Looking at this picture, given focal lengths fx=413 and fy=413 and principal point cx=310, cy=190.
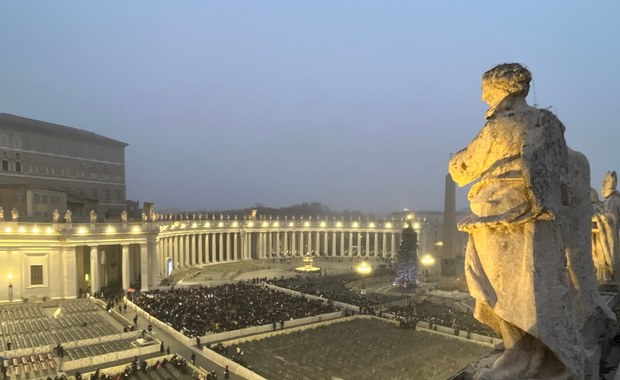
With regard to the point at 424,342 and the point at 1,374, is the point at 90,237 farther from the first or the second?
the point at 424,342

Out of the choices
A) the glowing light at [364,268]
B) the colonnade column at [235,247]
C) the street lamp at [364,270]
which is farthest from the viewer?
the colonnade column at [235,247]

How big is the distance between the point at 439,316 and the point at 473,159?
111 ft

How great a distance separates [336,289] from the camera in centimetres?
5047

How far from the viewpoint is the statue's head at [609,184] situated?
10.6 m

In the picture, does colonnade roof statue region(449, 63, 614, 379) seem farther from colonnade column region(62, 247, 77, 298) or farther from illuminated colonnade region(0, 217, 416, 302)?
colonnade column region(62, 247, 77, 298)

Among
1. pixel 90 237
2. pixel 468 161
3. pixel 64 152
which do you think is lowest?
pixel 90 237

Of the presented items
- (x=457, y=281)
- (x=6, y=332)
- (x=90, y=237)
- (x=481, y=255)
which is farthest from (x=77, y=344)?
(x=457, y=281)

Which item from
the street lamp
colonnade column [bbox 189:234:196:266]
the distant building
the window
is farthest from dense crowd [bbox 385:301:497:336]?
colonnade column [bbox 189:234:196:266]

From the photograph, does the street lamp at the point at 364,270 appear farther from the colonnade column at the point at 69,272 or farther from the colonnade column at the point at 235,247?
the colonnade column at the point at 69,272

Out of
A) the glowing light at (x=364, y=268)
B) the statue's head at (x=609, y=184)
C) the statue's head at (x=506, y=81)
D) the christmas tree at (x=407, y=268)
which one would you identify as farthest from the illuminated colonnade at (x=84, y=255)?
the statue's head at (x=506, y=81)

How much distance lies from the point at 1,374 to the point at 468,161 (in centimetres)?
2742

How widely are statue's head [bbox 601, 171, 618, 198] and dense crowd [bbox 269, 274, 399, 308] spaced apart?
30.6 metres

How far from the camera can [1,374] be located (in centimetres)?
2245

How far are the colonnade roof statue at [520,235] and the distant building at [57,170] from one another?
179ft
